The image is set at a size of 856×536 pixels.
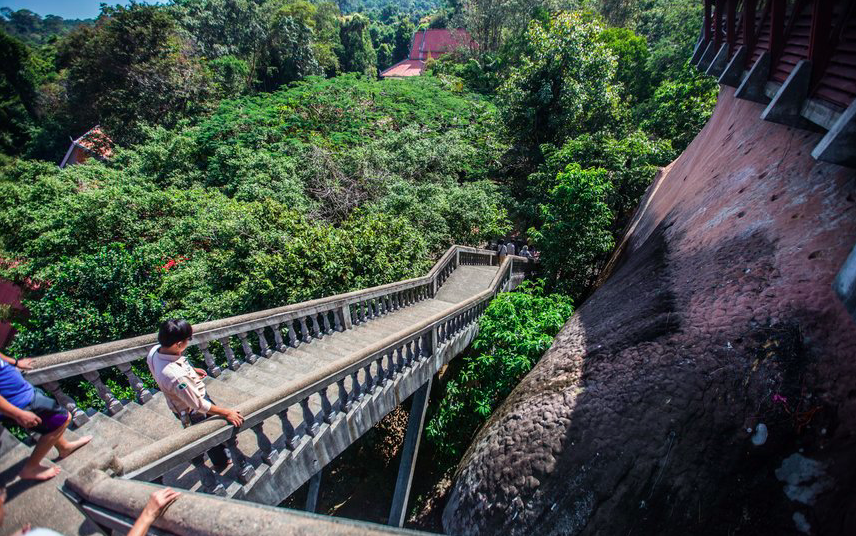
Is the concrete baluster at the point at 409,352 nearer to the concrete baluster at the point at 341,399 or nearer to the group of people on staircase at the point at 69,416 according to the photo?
the concrete baluster at the point at 341,399

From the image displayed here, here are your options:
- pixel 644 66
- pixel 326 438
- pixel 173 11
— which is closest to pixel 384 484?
pixel 326 438

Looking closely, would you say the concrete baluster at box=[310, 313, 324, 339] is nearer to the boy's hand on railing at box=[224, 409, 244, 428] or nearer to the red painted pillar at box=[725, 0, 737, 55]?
the boy's hand on railing at box=[224, 409, 244, 428]

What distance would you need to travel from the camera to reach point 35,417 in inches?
98.7

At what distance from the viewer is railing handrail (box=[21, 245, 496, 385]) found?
10.7ft

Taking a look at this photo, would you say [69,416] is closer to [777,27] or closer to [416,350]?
[416,350]

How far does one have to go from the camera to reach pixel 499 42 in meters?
39.9

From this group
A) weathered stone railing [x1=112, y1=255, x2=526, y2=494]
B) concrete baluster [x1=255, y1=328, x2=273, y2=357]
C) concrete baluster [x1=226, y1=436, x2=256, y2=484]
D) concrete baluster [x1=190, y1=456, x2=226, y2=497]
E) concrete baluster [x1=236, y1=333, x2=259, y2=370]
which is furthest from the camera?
concrete baluster [x1=255, y1=328, x2=273, y2=357]

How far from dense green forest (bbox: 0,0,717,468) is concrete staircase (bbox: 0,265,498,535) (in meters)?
2.42

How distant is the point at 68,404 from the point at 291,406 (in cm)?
210

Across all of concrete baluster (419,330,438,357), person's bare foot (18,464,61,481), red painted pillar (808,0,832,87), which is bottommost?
concrete baluster (419,330,438,357)

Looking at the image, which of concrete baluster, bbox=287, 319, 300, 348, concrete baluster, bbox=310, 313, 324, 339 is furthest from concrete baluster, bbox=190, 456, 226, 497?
concrete baluster, bbox=310, 313, 324, 339

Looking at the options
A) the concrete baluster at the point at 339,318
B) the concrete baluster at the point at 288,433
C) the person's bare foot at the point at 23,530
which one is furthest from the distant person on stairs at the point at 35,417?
the concrete baluster at the point at 339,318

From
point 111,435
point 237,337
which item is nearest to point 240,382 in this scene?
point 237,337

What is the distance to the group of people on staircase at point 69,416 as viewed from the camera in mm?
2318
